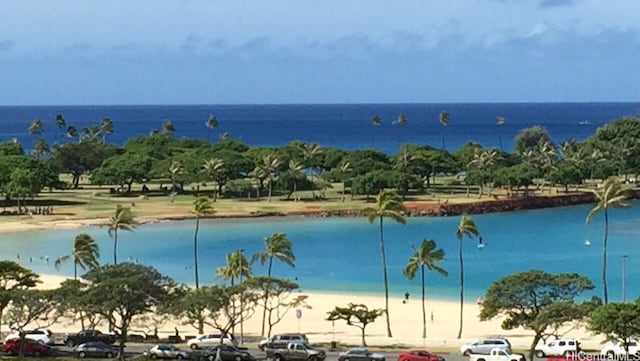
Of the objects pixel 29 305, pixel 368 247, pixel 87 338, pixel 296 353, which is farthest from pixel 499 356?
pixel 368 247

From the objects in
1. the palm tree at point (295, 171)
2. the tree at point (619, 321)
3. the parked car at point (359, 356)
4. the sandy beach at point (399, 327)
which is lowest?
the sandy beach at point (399, 327)

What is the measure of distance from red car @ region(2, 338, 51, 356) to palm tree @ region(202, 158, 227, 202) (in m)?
79.1

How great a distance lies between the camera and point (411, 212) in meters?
116

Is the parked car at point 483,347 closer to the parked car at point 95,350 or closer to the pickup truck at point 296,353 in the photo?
the pickup truck at point 296,353

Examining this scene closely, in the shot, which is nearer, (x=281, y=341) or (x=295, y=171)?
(x=281, y=341)

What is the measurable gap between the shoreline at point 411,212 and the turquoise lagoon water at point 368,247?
1.87m

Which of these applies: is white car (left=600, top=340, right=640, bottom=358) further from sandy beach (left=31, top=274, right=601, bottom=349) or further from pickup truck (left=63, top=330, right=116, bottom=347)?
pickup truck (left=63, top=330, right=116, bottom=347)

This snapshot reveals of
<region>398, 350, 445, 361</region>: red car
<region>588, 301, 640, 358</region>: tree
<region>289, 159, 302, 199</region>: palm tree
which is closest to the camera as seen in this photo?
<region>588, 301, 640, 358</region>: tree

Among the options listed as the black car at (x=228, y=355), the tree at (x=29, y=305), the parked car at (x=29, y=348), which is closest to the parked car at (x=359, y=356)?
the black car at (x=228, y=355)

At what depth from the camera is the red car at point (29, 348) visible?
4572 cm

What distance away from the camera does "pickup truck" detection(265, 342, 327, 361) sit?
45125 mm

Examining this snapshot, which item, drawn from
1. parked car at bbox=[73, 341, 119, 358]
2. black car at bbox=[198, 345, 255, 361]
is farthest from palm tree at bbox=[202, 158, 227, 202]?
black car at bbox=[198, 345, 255, 361]

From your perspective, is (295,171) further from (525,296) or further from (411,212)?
(525,296)

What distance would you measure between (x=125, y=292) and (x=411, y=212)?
74032mm
